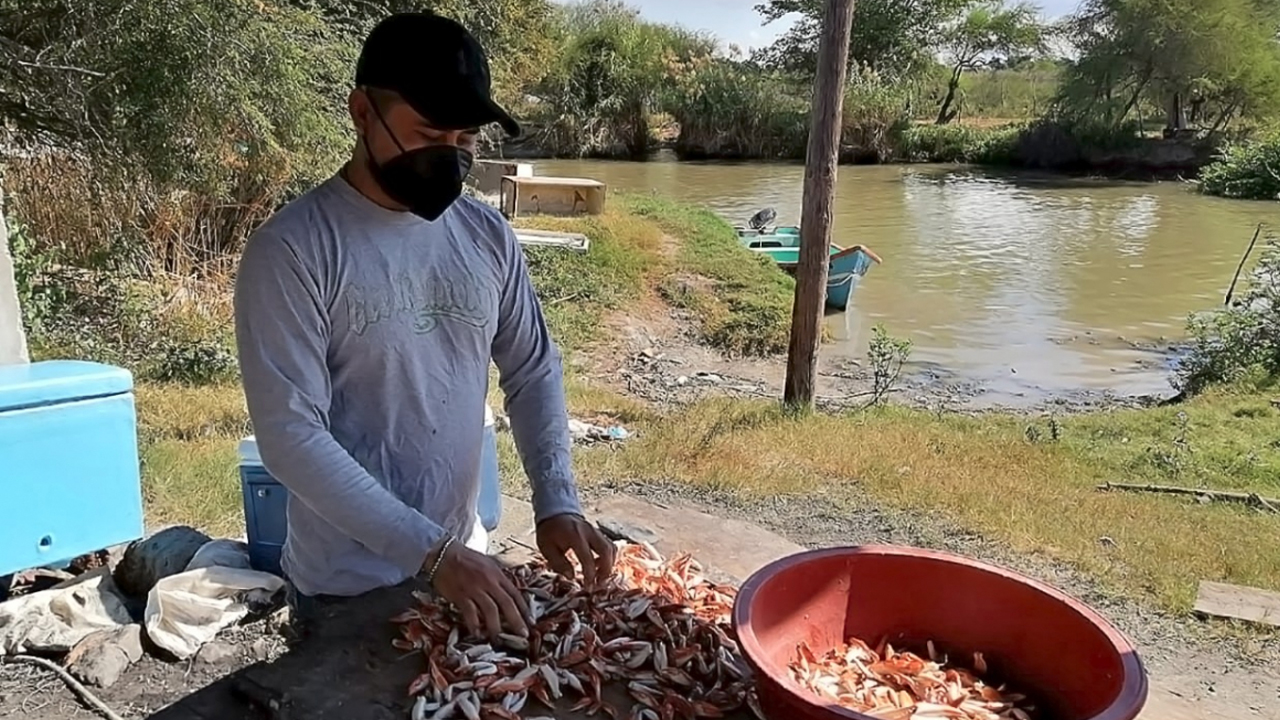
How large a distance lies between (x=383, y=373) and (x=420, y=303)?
132 millimetres

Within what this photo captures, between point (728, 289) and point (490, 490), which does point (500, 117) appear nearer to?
point (490, 490)

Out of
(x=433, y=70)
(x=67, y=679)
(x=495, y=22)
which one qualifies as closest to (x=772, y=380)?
(x=495, y=22)

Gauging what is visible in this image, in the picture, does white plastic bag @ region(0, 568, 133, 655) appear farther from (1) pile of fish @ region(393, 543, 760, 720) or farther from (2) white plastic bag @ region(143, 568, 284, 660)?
(1) pile of fish @ region(393, 543, 760, 720)

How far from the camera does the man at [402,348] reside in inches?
65.0

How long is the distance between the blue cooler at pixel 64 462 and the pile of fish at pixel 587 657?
156 centimetres

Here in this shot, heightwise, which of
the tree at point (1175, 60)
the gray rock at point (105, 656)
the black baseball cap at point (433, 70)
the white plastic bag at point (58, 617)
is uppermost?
the tree at point (1175, 60)

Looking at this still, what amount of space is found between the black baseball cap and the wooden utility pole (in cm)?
549

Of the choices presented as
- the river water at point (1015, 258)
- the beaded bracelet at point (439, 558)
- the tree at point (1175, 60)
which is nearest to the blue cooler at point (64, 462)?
the beaded bracelet at point (439, 558)

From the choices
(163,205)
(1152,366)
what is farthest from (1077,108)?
(163,205)

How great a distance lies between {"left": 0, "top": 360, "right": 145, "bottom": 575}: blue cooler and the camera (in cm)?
286

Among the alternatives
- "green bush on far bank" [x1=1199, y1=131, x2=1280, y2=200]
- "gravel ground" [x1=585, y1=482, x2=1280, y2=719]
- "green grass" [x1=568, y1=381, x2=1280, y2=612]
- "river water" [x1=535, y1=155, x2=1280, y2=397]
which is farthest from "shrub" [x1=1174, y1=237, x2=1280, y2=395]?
"green bush on far bank" [x1=1199, y1=131, x2=1280, y2=200]

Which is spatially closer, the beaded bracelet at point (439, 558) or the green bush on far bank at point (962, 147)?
the beaded bracelet at point (439, 558)

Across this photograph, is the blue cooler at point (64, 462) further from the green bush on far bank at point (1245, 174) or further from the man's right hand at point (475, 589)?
the green bush on far bank at point (1245, 174)

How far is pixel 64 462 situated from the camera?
2.98 metres
